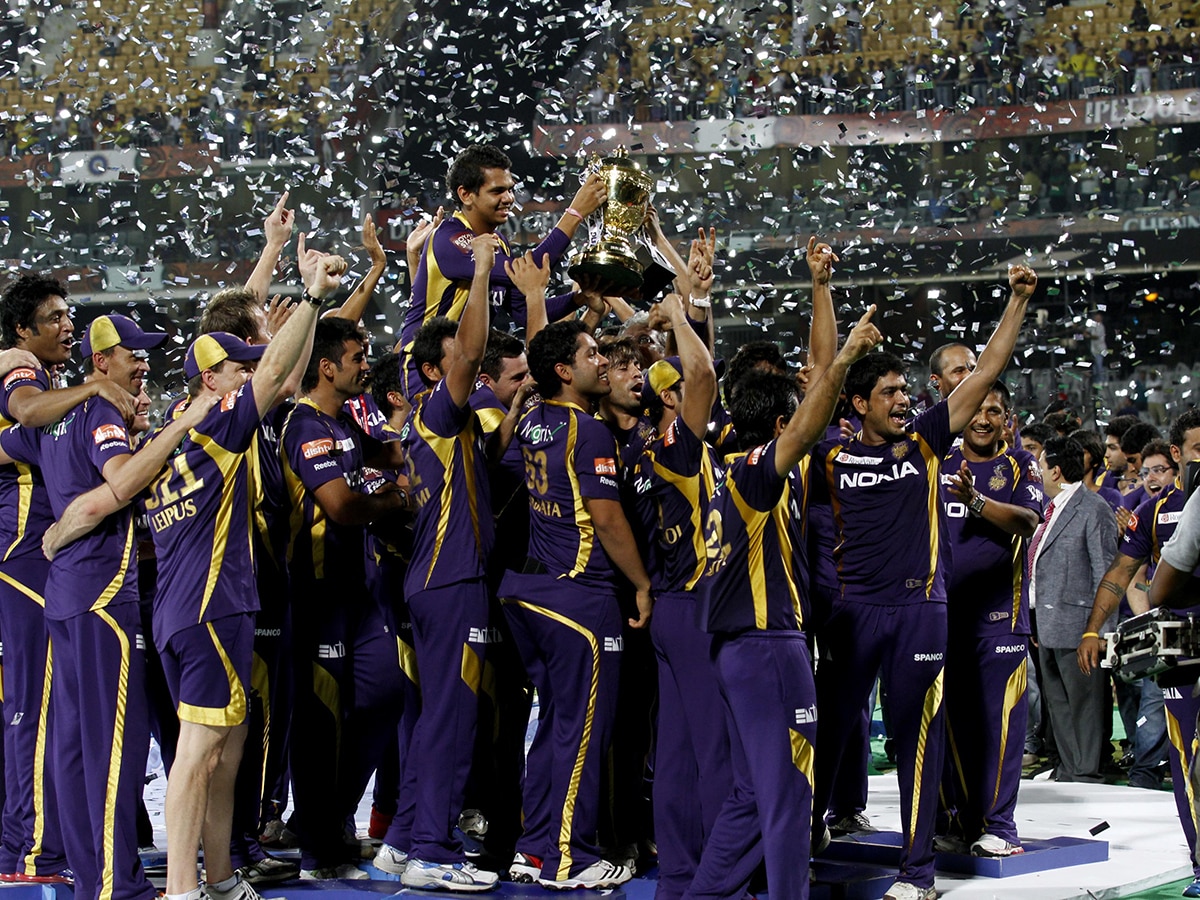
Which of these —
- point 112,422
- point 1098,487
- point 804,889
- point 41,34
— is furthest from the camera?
point 41,34

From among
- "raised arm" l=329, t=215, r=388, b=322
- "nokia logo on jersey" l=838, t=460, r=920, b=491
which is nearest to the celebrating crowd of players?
"nokia logo on jersey" l=838, t=460, r=920, b=491

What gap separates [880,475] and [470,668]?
5.57 feet

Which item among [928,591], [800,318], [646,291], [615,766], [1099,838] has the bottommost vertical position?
[1099,838]

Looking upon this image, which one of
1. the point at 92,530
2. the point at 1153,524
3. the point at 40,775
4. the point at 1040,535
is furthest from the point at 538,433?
the point at 1040,535

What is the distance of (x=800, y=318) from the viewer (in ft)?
57.0

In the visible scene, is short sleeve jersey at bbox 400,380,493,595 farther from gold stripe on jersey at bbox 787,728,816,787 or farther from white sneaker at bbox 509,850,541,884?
gold stripe on jersey at bbox 787,728,816,787

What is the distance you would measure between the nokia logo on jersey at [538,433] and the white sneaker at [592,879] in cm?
157

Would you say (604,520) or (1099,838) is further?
(1099,838)

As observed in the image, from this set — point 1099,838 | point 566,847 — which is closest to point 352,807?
point 566,847

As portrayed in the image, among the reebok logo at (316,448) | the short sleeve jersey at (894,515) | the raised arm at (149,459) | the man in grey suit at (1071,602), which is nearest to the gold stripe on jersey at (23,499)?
the raised arm at (149,459)

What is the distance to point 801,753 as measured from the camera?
418cm

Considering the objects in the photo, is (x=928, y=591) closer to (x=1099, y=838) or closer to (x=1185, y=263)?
(x=1099, y=838)

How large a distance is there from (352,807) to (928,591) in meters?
2.44

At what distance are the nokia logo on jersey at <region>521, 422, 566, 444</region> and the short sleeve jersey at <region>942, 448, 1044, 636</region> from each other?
1778 mm
